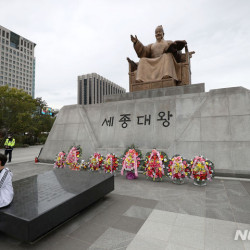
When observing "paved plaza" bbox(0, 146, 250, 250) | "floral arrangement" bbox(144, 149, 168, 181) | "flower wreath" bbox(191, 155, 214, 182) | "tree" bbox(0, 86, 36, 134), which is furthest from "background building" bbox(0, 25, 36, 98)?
"paved plaza" bbox(0, 146, 250, 250)

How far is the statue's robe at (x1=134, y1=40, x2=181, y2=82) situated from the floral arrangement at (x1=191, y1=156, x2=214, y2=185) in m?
5.35

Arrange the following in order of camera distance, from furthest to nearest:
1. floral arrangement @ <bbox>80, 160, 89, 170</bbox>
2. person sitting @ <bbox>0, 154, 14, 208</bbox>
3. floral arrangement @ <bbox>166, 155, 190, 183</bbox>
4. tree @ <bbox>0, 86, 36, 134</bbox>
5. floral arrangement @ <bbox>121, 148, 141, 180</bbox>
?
tree @ <bbox>0, 86, 36, 134</bbox>, floral arrangement @ <bbox>80, 160, 89, 170</bbox>, floral arrangement @ <bbox>121, 148, 141, 180</bbox>, floral arrangement @ <bbox>166, 155, 190, 183</bbox>, person sitting @ <bbox>0, 154, 14, 208</bbox>

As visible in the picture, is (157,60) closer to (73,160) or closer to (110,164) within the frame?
(110,164)

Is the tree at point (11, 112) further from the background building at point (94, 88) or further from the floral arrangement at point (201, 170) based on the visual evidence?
the background building at point (94, 88)

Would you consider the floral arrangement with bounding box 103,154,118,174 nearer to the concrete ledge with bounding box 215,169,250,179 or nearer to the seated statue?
the concrete ledge with bounding box 215,169,250,179

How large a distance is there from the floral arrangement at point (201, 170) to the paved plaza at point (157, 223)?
43 cm

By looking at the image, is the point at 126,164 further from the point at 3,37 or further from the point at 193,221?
the point at 3,37

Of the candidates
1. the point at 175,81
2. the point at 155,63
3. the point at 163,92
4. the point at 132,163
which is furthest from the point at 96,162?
the point at 155,63

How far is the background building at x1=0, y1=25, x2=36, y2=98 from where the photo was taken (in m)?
90.8

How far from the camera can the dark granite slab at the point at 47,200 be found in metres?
2.47

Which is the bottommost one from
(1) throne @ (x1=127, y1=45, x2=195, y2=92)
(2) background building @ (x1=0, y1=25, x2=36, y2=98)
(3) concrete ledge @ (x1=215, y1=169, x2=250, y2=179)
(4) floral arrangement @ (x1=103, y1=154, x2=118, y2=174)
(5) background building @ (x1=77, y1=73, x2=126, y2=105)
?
(3) concrete ledge @ (x1=215, y1=169, x2=250, y2=179)

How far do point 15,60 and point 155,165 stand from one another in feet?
384

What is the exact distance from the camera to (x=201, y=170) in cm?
539

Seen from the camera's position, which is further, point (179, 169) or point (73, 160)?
point (73, 160)
